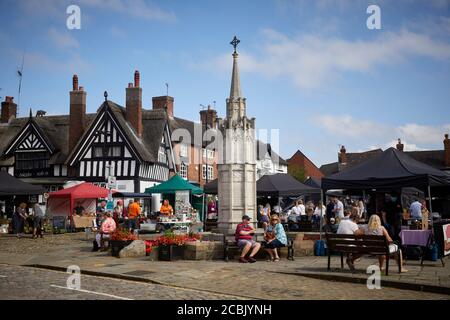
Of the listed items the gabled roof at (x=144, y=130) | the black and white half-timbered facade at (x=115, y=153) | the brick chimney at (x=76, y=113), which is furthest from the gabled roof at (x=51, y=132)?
the gabled roof at (x=144, y=130)

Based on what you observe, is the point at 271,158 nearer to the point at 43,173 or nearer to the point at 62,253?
the point at 43,173

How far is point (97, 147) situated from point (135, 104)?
4.69m

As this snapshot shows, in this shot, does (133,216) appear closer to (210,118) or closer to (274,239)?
(274,239)

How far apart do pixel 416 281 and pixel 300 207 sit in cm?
1371

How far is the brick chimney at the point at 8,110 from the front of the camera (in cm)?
4762

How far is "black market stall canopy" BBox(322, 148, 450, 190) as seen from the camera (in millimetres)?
12703

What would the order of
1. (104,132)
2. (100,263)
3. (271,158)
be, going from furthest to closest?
(271,158), (104,132), (100,263)

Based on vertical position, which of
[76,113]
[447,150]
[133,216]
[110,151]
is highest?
[76,113]

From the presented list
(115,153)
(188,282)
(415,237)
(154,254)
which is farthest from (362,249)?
(115,153)

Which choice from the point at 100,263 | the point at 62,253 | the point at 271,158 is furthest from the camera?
the point at 271,158

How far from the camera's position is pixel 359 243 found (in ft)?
33.5

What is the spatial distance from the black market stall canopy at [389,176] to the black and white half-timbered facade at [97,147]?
24.7 metres
